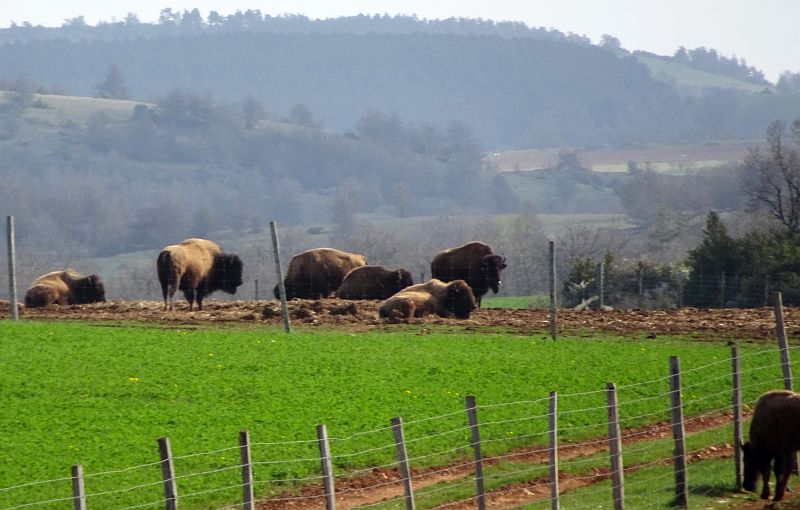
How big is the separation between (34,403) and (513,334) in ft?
45.3

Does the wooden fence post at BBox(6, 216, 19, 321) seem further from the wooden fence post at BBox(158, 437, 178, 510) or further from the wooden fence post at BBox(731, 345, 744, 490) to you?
the wooden fence post at BBox(158, 437, 178, 510)

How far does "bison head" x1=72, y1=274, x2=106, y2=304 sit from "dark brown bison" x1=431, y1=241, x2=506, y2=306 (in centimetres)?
977

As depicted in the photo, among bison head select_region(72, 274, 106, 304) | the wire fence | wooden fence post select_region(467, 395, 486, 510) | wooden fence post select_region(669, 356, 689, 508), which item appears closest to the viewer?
wooden fence post select_region(467, 395, 486, 510)

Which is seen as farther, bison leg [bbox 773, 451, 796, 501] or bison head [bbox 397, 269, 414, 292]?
bison head [bbox 397, 269, 414, 292]

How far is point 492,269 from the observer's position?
144 feet

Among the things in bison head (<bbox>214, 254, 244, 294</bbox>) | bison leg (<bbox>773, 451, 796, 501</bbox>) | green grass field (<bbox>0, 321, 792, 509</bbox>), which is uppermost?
bison head (<bbox>214, 254, 244, 294</bbox>)

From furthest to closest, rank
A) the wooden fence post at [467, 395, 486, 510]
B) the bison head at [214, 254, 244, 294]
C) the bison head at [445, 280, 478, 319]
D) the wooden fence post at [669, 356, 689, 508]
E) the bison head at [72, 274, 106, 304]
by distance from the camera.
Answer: the bison head at [214, 254, 244, 294] < the bison head at [72, 274, 106, 304] < the bison head at [445, 280, 478, 319] < the wooden fence post at [669, 356, 689, 508] < the wooden fence post at [467, 395, 486, 510]

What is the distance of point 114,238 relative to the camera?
171125 millimetres

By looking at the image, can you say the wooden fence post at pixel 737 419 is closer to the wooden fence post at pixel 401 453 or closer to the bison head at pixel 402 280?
the wooden fence post at pixel 401 453

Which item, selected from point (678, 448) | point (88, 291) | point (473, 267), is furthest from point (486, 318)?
point (678, 448)

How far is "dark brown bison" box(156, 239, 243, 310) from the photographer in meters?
39.8

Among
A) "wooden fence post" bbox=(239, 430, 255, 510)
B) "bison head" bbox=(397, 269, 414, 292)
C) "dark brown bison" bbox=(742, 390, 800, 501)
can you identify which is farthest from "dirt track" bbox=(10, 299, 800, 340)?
"wooden fence post" bbox=(239, 430, 255, 510)

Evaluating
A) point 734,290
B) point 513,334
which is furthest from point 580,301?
point 513,334

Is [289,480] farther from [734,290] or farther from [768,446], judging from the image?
[734,290]
